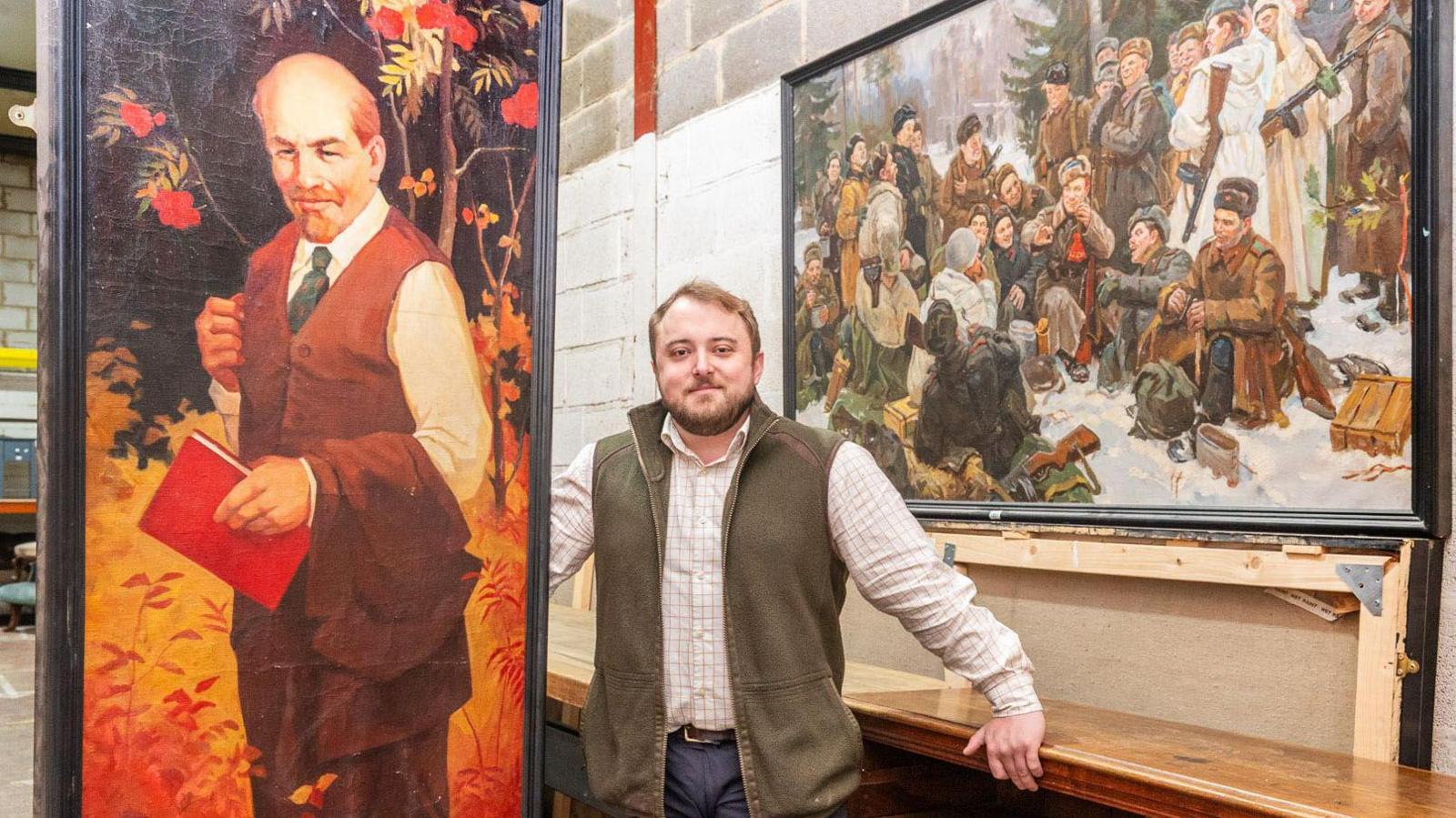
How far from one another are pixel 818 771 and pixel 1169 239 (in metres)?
1.26

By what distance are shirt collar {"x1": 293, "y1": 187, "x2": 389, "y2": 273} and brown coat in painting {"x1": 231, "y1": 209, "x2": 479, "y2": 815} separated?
10 millimetres

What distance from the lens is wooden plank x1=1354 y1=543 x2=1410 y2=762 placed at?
188cm

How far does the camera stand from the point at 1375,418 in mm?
1949

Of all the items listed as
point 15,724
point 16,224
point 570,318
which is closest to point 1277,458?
point 570,318

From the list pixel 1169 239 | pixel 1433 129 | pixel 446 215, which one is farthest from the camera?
pixel 1169 239

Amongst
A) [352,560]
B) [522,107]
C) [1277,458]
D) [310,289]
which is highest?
[522,107]

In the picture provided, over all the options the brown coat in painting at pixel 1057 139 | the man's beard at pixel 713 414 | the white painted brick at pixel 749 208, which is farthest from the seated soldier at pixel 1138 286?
the white painted brick at pixel 749 208

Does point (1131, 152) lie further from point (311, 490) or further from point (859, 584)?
point (311, 490)

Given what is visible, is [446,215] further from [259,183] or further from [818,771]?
[818,771]

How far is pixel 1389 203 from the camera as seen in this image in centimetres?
194

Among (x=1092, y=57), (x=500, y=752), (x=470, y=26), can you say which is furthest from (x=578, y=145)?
(x=500, y=752)

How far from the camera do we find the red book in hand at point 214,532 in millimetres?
1311

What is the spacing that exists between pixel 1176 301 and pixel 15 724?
4853 mm

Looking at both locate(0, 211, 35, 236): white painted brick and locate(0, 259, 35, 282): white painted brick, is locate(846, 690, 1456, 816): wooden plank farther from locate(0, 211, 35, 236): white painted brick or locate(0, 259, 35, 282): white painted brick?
locate(0, 211, 35, 236): white painted brick
